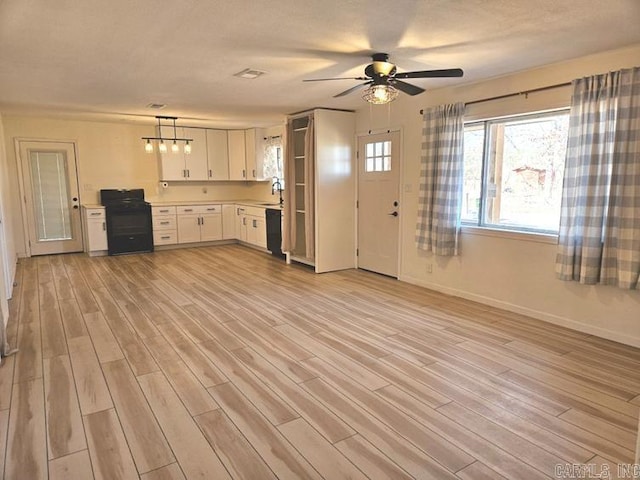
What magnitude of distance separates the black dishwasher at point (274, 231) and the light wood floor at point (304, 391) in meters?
2.48

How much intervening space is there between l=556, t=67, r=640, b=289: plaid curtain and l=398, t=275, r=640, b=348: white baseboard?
453mm

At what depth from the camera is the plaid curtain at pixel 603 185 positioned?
10.4ft

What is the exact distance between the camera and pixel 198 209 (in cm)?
806

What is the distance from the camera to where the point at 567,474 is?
1.92 m

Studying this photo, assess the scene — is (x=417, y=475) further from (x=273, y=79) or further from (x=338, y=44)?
(x=273, y=79)

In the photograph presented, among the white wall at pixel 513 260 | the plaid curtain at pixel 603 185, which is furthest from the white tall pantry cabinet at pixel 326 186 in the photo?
the plaid curtain at pixel 603 185

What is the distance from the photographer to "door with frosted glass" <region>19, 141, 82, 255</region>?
692cm

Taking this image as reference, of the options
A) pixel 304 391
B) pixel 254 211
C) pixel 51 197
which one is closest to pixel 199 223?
pixel 254 211

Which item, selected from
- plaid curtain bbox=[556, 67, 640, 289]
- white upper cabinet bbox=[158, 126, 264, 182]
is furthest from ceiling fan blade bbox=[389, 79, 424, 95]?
white upper cabinet bbox=[158, 126, 264, 182]

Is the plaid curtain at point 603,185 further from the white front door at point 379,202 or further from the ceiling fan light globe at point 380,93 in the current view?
the white front door at point 379,202

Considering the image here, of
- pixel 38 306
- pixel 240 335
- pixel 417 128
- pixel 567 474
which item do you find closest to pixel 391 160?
pixel 417 128

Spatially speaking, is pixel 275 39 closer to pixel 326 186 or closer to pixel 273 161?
pixel 326 186

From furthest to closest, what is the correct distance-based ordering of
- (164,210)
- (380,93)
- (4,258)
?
(164,210) < (4,258) < (380,93)

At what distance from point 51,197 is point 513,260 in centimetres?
743
